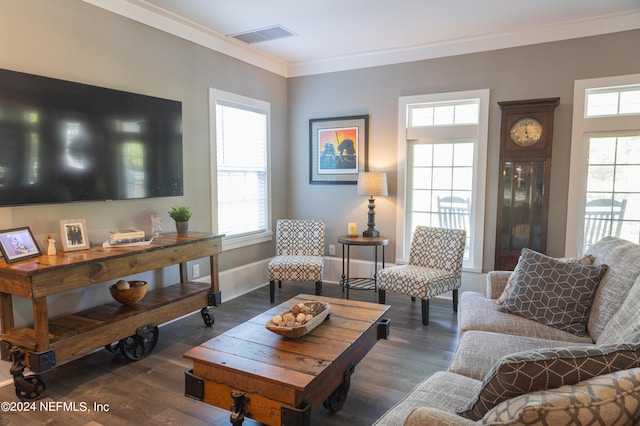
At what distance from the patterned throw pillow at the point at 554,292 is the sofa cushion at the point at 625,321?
0.31 metres

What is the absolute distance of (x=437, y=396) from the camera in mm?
1564

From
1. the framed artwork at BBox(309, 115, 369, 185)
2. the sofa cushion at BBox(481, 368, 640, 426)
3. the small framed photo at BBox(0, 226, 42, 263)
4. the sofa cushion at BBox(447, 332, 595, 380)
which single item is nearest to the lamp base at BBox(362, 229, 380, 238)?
the framed artwork at BBox(309, 115, 369, 185)

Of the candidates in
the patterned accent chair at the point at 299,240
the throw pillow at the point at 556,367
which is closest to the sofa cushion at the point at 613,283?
the throw pillow at the point at 556,367

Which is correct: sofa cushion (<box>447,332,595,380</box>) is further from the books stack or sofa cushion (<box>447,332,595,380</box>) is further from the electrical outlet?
the electrical outlet

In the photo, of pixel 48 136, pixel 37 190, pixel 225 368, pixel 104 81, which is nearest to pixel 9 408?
pixel 37 190

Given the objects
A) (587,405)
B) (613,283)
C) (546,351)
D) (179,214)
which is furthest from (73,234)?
(613,283)

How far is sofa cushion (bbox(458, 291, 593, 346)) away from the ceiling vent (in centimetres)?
301

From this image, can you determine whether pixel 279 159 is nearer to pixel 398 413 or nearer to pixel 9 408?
pixel 9 408

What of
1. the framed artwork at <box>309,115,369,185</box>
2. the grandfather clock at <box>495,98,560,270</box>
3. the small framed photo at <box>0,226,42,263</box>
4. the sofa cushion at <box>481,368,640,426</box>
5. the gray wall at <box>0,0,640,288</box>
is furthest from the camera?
the framed artwork at <box>309,115,369,185</box>

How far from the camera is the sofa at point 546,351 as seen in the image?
0.99 meters

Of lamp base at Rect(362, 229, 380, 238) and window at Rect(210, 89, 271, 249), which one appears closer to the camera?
window at Rect(210, 89, 271, 249)

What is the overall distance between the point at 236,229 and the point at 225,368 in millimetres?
2740

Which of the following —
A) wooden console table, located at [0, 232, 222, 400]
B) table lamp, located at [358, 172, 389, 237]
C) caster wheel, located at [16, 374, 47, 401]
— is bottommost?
caster wheel, located at [16, 374, 47, 401]

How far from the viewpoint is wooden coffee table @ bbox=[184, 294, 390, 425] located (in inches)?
67.8
